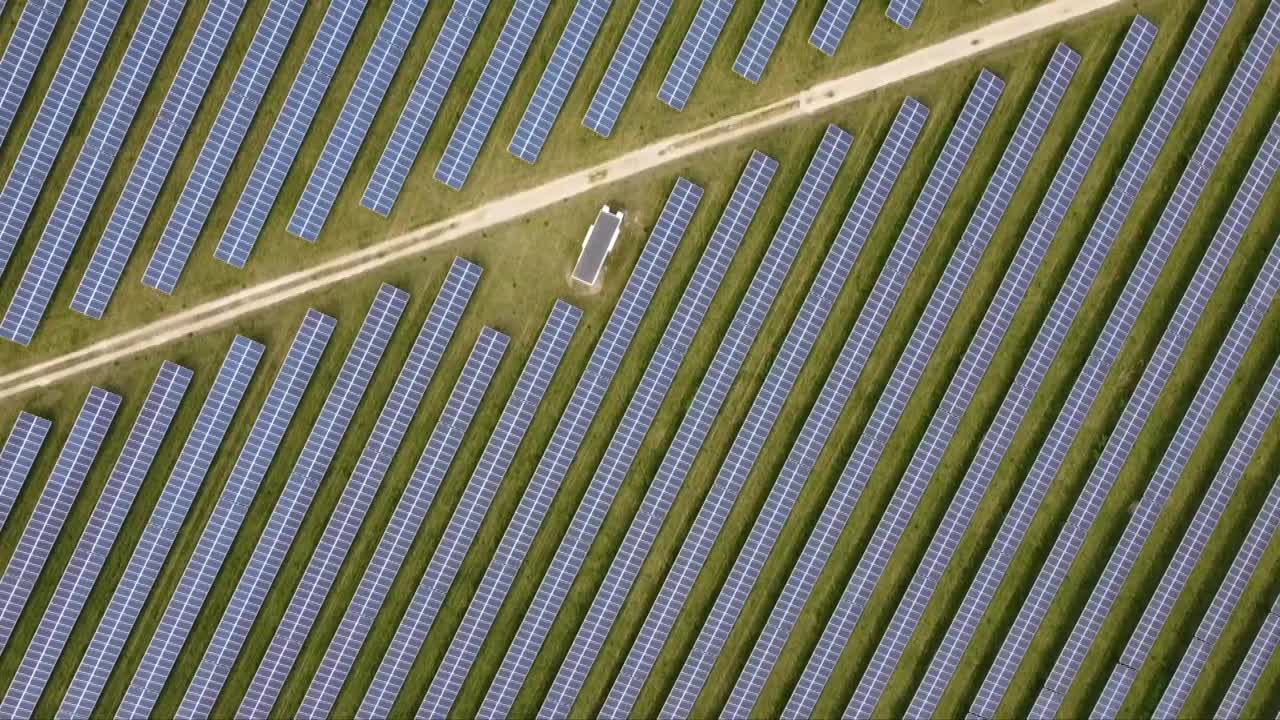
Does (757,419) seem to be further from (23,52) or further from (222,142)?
(23,52)

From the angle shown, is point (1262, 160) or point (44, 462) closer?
point (44, 462)

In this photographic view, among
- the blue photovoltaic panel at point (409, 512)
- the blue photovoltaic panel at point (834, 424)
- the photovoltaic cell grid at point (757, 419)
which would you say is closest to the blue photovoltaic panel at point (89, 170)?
the blue photovoltaic panel at point (409, 512)

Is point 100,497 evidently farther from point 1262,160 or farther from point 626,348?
point 1262,160

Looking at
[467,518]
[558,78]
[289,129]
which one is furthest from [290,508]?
[558,78]

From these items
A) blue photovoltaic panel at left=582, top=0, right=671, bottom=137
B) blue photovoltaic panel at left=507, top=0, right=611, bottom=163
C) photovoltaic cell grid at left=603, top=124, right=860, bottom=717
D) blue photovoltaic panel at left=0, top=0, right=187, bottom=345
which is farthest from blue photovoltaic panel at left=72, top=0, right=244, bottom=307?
photovoltaic cell grid at left=603, top=124, right=860, bottom=717

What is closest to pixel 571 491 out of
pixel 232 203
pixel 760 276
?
pixel 760 276

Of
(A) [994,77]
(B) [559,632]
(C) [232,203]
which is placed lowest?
(B) [559,632]

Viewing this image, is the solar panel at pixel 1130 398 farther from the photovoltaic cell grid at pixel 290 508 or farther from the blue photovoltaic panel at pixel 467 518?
the photovoltaic cell grid at pixel 290 508
